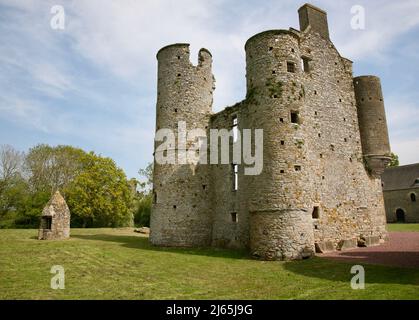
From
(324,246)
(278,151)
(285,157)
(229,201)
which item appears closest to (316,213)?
(324,246)

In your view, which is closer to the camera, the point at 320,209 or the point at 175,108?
the point at 320,209

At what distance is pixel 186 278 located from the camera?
33.6ft

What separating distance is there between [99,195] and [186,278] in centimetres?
2890

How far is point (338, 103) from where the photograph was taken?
19.7 m

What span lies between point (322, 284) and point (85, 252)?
1114cm

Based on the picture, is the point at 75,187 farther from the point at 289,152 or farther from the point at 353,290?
the point at 353,290

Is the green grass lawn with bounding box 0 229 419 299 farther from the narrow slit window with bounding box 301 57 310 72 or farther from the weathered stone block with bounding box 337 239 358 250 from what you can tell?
the narrow slit window with bounding box 301 57 310 72

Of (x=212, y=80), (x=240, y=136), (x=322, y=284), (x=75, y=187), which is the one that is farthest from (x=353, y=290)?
(x=75, y=187)

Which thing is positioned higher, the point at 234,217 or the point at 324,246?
the point at 234,217

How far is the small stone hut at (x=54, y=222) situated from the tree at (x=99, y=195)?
1368 centimetres

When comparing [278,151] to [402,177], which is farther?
[402,177]

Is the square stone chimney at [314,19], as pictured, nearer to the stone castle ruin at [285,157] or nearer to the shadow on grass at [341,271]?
the stone castle ruin at [285,157]

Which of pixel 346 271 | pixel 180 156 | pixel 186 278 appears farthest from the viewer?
pixel 180 156

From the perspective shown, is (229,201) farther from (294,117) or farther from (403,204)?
(403,204)
